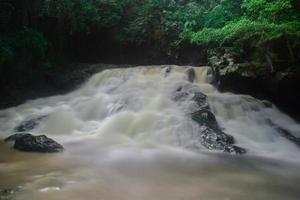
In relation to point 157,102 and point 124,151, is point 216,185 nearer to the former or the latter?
point 124,151

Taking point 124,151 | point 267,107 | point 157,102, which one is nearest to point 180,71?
point 157,102

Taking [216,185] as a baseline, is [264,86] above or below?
above

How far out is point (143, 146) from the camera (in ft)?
27.3

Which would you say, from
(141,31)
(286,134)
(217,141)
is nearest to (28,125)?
(217,141)

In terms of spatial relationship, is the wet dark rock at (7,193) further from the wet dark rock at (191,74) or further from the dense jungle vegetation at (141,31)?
the wet dark rock at (191,74)

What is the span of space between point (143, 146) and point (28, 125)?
3.39 m

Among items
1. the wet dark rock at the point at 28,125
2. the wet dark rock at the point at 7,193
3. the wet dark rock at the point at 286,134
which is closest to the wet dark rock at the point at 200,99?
the wet dark rock at the point at 286,134

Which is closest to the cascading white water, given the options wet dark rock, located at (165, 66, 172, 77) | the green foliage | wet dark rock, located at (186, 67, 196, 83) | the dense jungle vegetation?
wet dark rock, located at (165, 66, 172, 77)

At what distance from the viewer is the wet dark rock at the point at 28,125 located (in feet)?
32.3

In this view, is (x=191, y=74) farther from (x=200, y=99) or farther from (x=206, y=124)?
(x=206, y=124)

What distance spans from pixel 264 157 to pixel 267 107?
279 cm

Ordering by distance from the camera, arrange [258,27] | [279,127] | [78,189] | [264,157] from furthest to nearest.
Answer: [258,27]
[279,127]
[264,157]
[78,189]

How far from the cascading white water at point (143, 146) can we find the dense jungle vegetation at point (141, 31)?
1419 millimetres

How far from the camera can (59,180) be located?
5.75 m
